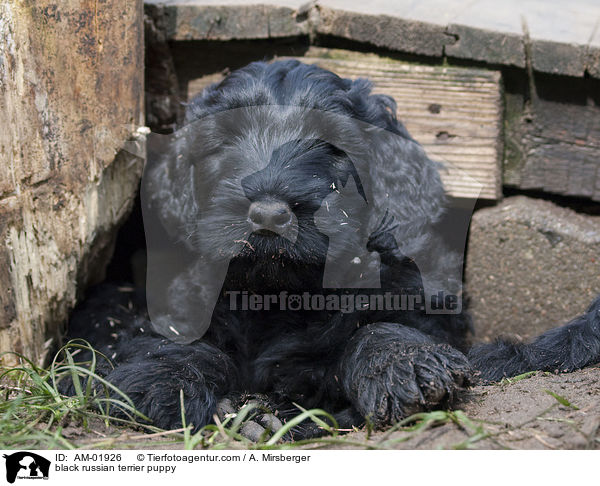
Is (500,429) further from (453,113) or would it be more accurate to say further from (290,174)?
(453,113)

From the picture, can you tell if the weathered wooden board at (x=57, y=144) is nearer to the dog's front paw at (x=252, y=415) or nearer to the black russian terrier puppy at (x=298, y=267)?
the black russian terrier puppy at (x=298, y=267)

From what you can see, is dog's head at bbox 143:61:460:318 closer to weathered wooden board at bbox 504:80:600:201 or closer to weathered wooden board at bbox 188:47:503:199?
weathered wooden board at bbox 188:47:503:199

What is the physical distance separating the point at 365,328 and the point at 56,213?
4.40 feet

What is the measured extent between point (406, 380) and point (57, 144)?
1651 mm

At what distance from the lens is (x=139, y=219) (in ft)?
11.1

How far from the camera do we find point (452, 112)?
316 centimetres

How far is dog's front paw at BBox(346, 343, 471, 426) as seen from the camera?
190 cm

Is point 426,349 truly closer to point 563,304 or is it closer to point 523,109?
point 563,304

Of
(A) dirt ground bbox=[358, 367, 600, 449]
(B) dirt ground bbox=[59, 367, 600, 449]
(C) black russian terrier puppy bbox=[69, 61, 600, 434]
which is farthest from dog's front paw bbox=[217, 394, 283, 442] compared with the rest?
(A) dirt ground bbox=[358, 367, 600, 449]

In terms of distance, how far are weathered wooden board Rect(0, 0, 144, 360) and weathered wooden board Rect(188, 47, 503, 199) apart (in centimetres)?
107

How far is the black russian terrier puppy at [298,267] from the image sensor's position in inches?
85.3
